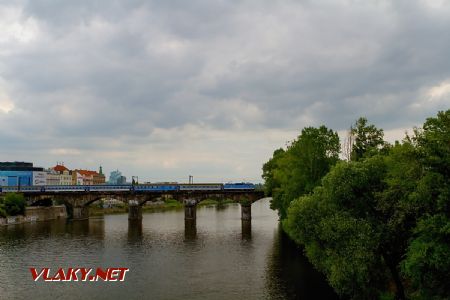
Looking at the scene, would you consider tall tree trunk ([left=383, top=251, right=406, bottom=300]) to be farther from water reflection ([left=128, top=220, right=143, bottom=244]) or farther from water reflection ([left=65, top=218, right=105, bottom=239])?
water reflection ([left=65, top=218, right=105, bottom=239])

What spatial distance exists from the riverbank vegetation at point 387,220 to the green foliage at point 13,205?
8316 centimetres

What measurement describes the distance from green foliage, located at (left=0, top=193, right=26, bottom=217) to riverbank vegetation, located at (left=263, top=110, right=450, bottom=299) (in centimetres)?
8316

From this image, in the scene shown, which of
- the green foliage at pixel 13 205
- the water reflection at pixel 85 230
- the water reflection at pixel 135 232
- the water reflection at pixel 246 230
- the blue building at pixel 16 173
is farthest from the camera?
the blue building at pixel 16 173

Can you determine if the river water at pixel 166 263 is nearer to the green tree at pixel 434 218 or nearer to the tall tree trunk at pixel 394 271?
the tall tree trunk at pixel 394 271

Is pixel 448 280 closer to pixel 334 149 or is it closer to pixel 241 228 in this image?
pixel 334 149

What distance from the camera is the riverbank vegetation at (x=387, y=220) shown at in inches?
864

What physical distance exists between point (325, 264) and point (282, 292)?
8847mm

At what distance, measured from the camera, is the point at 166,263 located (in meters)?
52.0

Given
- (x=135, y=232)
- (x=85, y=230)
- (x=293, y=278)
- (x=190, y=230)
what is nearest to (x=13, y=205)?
(x=85, y=230)

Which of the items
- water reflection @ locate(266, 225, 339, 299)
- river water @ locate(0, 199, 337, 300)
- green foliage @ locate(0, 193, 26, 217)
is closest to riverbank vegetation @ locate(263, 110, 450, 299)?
water reflection @ locate(266, 225, 339, 299)

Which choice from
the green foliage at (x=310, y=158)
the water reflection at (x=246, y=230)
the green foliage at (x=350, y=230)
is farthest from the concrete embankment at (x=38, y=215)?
the green foliage at (x=350, y=230)

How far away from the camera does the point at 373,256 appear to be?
1073 inches

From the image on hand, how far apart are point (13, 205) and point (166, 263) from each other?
64.1 metres

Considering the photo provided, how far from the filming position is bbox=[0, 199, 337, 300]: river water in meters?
38.6
